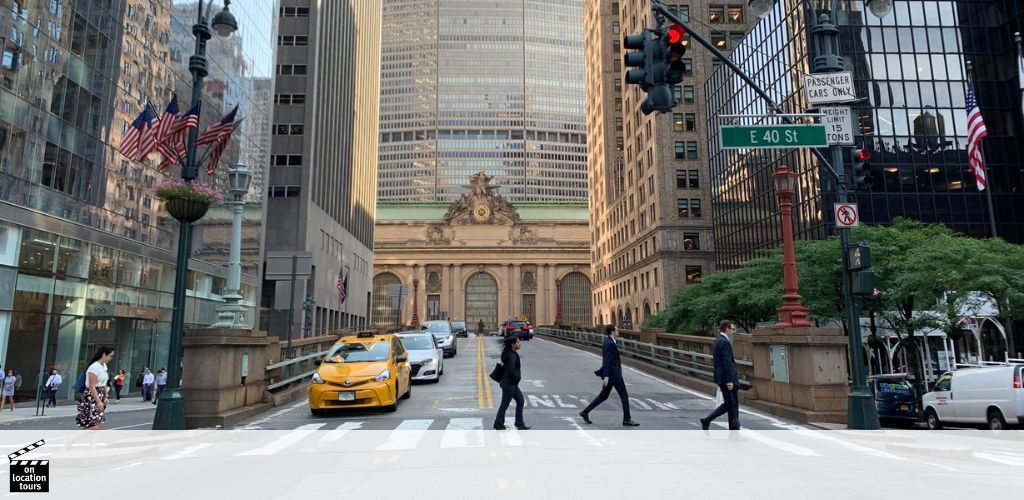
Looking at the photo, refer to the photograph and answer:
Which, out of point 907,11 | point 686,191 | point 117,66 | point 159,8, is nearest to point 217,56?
point 159,8

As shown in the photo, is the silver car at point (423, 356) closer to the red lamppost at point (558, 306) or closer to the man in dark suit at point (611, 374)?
the man in dark suit at point (611, 374)

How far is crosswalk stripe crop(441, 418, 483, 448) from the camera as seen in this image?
9.80 m

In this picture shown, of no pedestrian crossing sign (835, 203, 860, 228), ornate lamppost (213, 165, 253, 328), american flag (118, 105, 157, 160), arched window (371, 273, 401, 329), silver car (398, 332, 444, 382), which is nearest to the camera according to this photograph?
no pedestrian crossing sign (835, 203, 860, 228)

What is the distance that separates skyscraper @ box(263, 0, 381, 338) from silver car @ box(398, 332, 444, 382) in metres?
23.1

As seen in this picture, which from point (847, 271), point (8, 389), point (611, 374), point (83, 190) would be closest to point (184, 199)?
point (611, 374)

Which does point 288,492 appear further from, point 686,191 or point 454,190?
point 454,190

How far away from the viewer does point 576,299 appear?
365 feet

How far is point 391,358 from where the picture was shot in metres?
14.6

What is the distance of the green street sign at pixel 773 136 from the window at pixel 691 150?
54.5 m

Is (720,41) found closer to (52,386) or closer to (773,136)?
(773,136)

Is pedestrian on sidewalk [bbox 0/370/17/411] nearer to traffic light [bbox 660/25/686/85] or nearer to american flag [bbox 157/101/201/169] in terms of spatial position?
american flag [bbox 157/101/201/169]

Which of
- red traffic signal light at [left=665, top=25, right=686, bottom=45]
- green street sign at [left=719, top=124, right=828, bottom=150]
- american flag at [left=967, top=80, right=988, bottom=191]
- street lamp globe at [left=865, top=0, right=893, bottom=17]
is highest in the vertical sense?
american flag at [left=967, top=80, right=988, bottom=191]

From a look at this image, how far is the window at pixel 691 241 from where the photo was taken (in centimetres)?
6344

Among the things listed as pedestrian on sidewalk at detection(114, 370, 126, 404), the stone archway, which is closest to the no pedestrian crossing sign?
pedestrian on sidewalk at detection(114, 370, 126, 404)
